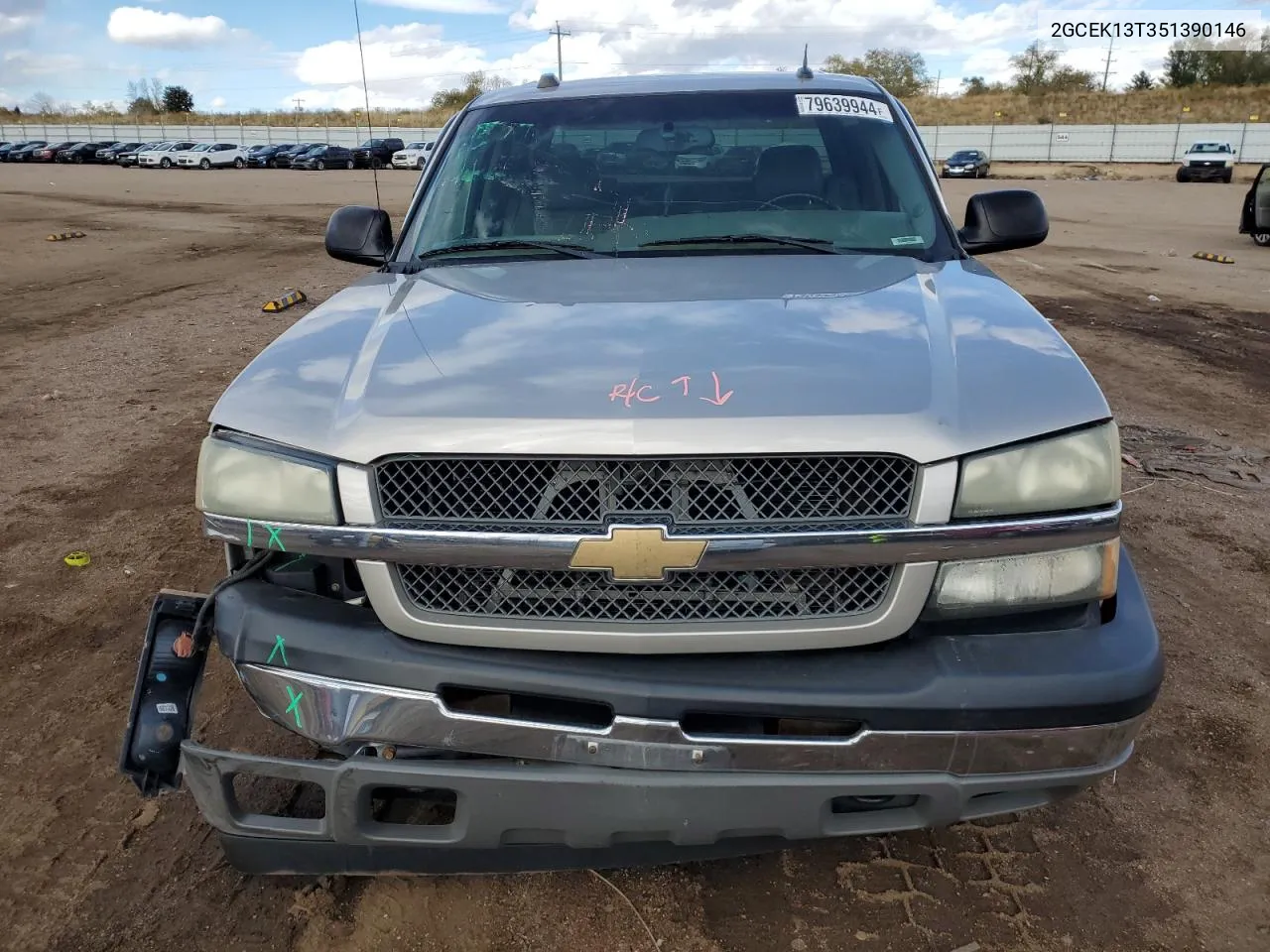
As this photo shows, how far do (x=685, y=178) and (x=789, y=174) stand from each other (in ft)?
1.18

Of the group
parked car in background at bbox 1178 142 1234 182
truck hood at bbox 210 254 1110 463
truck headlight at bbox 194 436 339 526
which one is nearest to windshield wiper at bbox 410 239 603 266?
truck hood at bbox 210 254 1110 463

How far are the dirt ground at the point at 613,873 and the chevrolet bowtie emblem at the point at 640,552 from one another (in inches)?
38.3

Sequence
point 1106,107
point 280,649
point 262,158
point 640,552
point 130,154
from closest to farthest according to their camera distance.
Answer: point 640,552, point 280,649, point 262,158, point 130,154, point 1106,107

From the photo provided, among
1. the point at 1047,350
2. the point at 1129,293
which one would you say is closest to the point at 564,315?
the point at 1047,350

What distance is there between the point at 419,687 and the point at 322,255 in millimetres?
14218

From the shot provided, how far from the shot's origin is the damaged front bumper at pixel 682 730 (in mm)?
1977

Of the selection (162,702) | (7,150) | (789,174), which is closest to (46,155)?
(7,150)

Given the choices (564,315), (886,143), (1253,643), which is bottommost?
(1253,643)

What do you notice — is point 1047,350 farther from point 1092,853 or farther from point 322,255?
point 322,255

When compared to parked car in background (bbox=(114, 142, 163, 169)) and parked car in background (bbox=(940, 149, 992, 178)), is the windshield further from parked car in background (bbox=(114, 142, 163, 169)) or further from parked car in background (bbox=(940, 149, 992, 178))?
parked car in background (bbox=(114, 142, 163, 169))

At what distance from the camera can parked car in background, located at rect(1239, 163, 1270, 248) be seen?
1566 cm

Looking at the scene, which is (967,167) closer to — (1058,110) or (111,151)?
(1058,110)

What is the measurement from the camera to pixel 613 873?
255 centimetres

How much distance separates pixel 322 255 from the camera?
1505cm
